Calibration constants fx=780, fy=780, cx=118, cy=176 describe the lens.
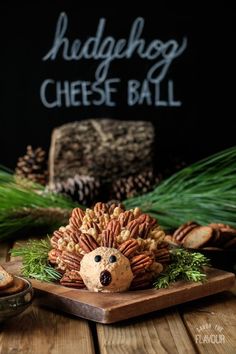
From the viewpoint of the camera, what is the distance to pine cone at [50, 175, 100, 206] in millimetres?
2812

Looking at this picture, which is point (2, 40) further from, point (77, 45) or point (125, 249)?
point (125, 249)

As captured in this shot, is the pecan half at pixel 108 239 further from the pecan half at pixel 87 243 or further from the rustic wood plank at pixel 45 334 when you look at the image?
the rustic wood plank at pixel 45 334

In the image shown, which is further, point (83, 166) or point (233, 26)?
point (233, 26)

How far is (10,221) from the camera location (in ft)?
7.85

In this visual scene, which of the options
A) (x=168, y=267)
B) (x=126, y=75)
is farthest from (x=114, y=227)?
(x=126, y=75)

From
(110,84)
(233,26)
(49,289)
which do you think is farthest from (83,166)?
(49,289)

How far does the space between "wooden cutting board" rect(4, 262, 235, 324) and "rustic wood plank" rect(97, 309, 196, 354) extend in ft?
0.07

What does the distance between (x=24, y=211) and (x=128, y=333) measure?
1.03 meters

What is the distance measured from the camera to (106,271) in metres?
1.52

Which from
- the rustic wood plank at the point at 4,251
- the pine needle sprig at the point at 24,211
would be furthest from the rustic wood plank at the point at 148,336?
the pine needle sprig at the point at 24,211

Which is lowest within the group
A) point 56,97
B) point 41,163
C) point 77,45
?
point 41,163

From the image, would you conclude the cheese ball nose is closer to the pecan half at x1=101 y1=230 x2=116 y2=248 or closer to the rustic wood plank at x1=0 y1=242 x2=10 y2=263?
the pecan half at x1=101 y1=230 x2=116 y2=248

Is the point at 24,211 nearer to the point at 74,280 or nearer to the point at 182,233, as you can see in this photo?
the point at 182,233

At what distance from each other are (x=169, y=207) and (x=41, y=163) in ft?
3.42
